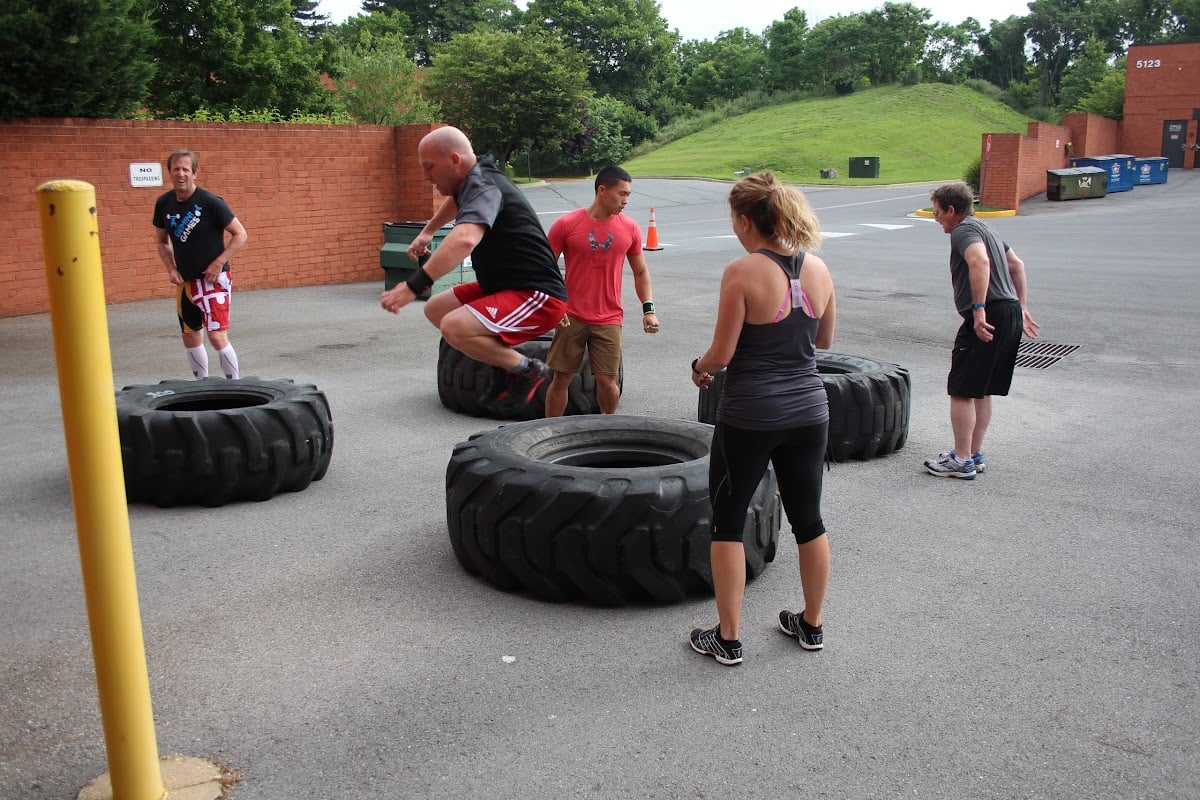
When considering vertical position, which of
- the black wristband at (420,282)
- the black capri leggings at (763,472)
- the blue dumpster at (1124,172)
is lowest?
the black capri leggings at (763,472)

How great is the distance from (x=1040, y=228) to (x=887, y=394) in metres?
19.6

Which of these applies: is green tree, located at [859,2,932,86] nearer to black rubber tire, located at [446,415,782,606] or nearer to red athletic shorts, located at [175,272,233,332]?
red athletic shorts, located at [175,272,233,332]

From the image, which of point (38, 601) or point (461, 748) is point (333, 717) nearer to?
point (461, 748)

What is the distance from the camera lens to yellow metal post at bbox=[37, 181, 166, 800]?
2.47 metres

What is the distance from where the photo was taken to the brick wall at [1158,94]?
1845 inches

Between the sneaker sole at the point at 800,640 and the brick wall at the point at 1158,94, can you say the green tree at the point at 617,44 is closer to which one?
the brick wall at the point at 1158,94

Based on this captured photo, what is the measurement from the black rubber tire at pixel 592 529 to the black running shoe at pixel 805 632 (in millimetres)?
439

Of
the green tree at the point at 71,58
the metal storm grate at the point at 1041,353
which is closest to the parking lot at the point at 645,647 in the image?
the metal storm grate at the point at 1041,353

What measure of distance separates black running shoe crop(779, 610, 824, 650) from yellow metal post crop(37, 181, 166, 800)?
7.37 feet

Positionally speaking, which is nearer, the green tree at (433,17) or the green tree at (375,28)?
the green tree at (375,28)

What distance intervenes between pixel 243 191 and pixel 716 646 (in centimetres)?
1327

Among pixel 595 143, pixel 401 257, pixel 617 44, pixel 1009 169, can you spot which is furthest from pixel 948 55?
pixel 401 257

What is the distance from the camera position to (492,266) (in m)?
5.40

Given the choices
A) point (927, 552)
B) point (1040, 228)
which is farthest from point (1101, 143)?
point (927, 552)
